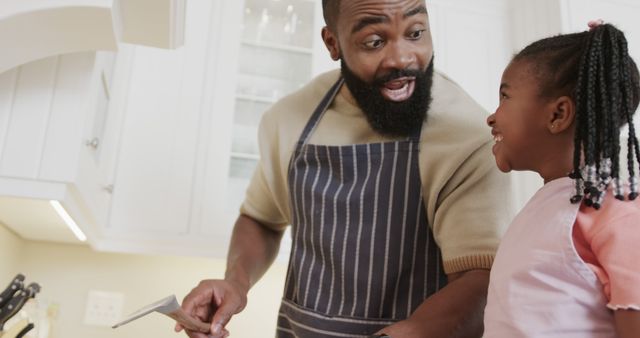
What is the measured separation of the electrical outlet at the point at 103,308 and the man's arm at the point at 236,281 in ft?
2.32

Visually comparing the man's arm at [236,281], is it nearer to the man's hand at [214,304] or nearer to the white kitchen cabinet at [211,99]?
the man's hand at [214,304]

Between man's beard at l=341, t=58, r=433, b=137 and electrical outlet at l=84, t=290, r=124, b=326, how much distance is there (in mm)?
1070

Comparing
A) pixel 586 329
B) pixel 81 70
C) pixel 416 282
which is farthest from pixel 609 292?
pixel 81 70

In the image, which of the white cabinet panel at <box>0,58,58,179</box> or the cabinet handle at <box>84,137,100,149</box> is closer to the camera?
the white cabinet panel at <box>0,58,58,179</box>

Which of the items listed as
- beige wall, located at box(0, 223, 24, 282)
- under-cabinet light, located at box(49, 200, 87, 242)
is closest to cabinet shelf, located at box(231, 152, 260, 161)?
under-cabinet light, located at box(49, 200, 87, 242)

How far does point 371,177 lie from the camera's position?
36.7 inches

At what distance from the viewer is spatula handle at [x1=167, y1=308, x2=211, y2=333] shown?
2.39ft

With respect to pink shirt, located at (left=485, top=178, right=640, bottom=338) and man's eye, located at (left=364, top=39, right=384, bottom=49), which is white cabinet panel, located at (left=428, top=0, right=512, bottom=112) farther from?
pink shirt, located at (left=485, top=178, right=640, bottom=338)

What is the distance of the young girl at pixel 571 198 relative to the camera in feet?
1.85

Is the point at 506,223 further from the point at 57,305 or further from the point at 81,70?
the point at 57,305

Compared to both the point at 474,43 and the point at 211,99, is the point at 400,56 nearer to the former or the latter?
the point at 211,99

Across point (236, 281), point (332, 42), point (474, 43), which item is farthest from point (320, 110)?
point (474, 43)

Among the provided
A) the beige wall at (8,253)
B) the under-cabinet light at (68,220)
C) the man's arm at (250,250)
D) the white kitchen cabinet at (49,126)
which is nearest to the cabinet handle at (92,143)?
the white kitchen cabinet at (49,126)

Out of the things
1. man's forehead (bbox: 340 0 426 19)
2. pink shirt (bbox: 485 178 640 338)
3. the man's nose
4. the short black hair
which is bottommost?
pink shirt (bbox: 485 178 640 338)
